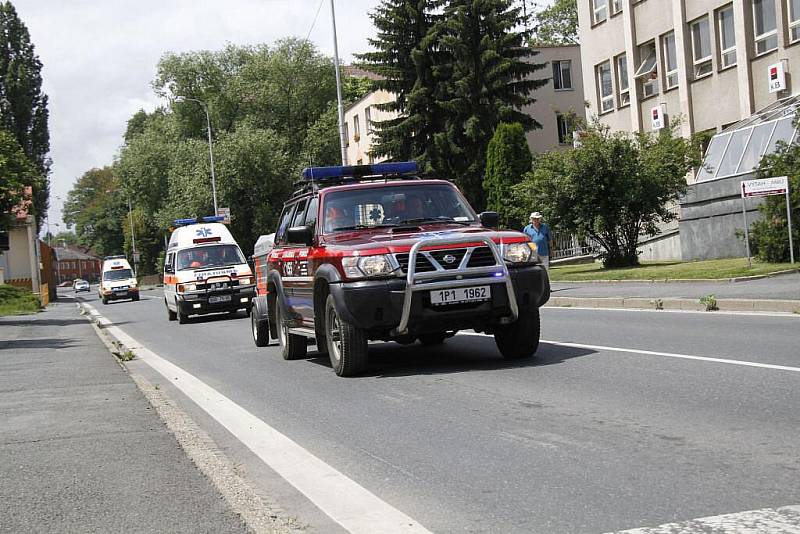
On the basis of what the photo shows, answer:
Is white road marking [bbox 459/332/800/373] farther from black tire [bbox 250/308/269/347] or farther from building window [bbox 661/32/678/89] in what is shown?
building window [bbox 661/32/678/89]

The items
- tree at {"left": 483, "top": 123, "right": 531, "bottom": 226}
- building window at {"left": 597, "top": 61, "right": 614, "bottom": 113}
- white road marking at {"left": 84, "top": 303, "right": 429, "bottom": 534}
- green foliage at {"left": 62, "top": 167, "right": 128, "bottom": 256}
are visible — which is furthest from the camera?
green foliage at {"left": 62, "top": 167, "right": 128, "bottom": 256}

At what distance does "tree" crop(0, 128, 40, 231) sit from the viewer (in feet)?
92.7

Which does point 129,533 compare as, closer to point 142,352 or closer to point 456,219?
point 456,219

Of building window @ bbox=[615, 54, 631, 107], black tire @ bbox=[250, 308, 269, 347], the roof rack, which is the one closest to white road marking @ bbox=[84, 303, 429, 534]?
the roof rack

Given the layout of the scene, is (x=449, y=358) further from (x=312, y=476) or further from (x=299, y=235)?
(x=312, y=476)

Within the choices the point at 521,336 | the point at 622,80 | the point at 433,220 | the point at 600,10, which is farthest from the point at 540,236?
the point at 600,10

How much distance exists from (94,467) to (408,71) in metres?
41.7

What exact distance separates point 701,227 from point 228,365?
1806cm

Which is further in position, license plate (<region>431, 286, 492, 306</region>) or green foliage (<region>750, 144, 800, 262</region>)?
green foliage (<region>750, 144, 800, 262</region>)

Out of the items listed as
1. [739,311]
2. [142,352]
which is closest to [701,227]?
[739,311]

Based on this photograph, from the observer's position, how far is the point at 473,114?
149 feet

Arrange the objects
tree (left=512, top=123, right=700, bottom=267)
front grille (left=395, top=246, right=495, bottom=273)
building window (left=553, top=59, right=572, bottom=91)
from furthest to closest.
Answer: building window (left=553, top=59, right=572, bottom=91), tree (left=512, top=123, right=700, bottom=267), front grille (left=395, top=246, right=495, bottom=273)

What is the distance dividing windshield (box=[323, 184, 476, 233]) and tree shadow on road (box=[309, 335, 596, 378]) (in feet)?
5.11

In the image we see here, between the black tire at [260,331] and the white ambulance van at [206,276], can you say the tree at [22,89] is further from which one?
the black tire at [260,331]
